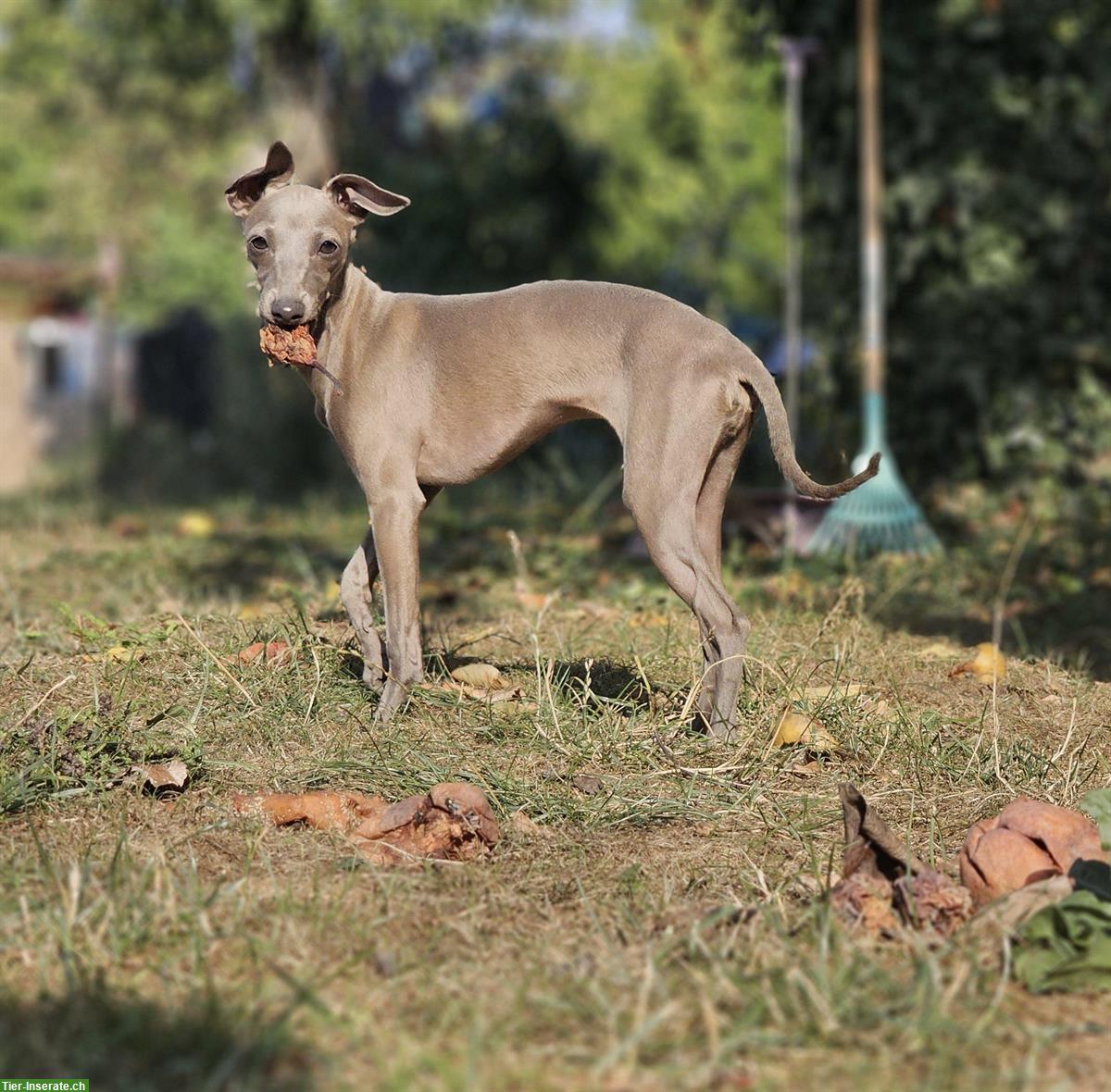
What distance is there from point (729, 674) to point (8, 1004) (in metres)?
2.30

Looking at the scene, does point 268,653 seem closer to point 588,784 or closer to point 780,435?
point 588,784

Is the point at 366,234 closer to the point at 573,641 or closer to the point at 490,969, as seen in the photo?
the point at 573,641

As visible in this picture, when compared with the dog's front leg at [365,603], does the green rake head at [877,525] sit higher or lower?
lower

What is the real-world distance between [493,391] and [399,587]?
2.24 feet

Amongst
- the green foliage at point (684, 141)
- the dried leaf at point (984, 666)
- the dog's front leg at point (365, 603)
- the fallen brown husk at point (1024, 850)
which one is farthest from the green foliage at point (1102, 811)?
the green foliage at point (684, 141)

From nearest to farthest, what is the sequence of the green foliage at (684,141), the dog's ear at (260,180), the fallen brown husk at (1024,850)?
the fallen brown husk at (1024,850) < the dog's ear at (260,180) < the green foliage at (684,141)

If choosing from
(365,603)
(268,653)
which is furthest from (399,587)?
(268,653)

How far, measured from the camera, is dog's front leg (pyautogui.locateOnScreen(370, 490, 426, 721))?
181 inches

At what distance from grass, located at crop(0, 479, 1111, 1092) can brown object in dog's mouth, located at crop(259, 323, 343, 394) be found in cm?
98

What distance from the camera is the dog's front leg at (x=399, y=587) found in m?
4.59

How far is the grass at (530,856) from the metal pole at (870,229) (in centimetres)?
243

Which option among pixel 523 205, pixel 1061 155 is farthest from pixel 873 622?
pixel 523 205

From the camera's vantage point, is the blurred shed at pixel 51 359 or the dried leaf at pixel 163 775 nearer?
the dried leaf at pixel 163 775

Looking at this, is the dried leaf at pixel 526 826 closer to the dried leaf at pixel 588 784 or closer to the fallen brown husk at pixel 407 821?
the fallen brown husk at pixel 407 821
